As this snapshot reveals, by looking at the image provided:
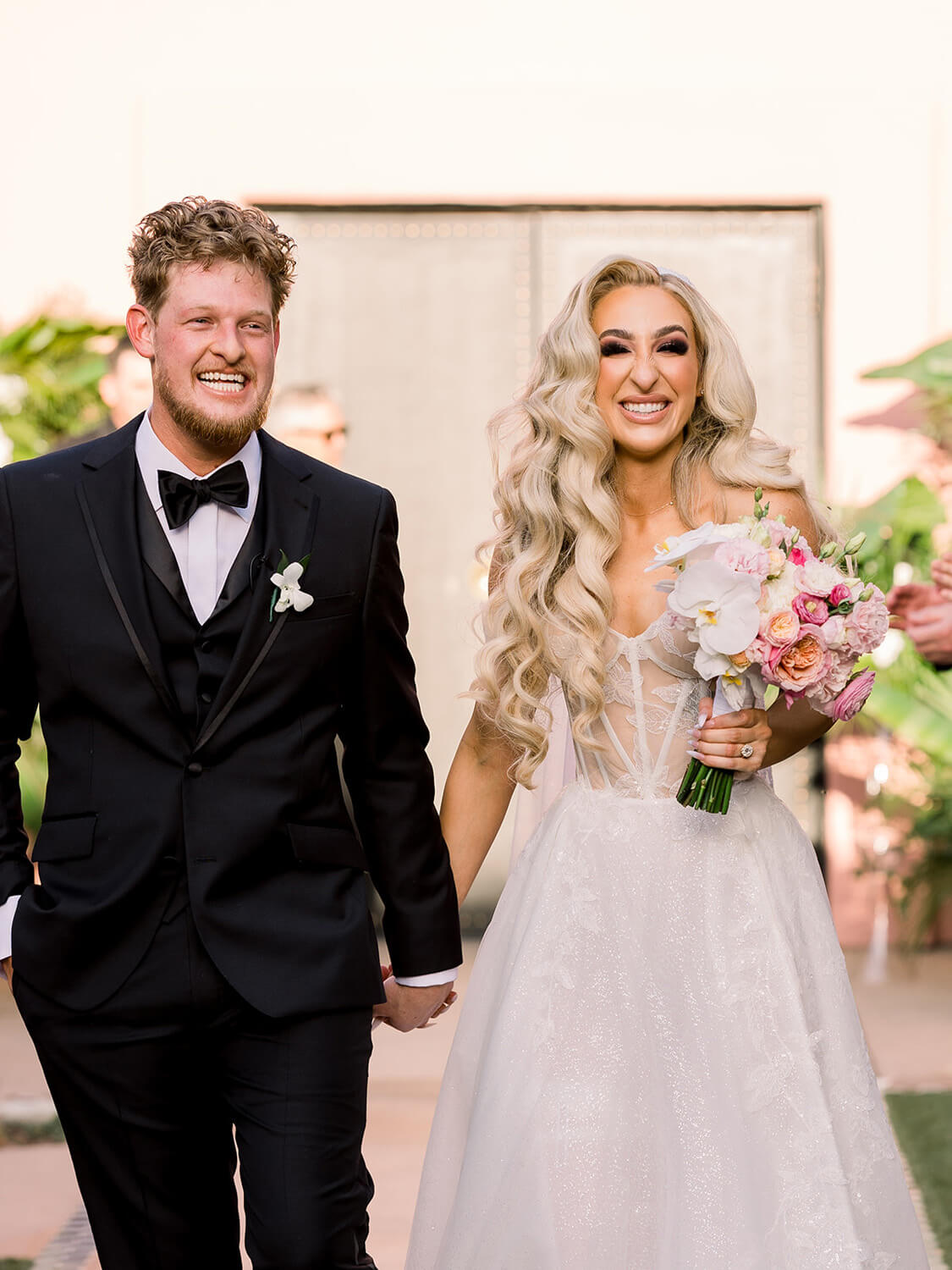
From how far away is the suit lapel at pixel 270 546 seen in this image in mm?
3070

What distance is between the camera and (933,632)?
13.8 feet

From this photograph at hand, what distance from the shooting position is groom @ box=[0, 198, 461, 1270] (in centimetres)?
306

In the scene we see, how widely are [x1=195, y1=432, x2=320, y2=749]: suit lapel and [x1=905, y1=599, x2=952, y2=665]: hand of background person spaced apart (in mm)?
1649

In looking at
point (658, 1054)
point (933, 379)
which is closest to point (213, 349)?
point (658, 1054)

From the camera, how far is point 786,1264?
3.13 meters

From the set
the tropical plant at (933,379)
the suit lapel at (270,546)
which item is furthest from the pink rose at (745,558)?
the tropical plant at (933,379)

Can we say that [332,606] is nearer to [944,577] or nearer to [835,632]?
[835,632]

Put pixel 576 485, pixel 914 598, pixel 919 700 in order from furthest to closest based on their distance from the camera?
pixel 919 700 → pixel 914 598 → pixel 576 485

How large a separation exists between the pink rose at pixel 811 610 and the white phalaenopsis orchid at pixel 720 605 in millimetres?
91

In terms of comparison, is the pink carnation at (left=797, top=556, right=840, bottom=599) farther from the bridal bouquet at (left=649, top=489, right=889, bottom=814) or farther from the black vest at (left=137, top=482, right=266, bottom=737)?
the black vest at (left=137, top=482, right=266, bottom=737)

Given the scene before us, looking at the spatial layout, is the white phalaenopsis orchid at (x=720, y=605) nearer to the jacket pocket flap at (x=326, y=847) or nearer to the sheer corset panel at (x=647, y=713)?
the sheer corset panel at (x=647, y=713)

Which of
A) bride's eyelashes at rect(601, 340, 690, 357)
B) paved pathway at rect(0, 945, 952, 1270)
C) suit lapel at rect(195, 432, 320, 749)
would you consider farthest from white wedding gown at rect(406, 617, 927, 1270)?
paved pathway at rect(0, 945, 952, 1270)

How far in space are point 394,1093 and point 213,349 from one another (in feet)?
12.0

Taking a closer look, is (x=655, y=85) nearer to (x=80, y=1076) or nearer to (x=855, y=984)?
(x=855, y=984)
